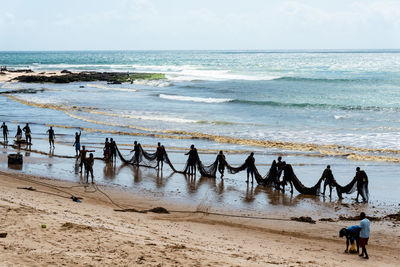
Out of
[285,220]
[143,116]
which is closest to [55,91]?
[143,116]

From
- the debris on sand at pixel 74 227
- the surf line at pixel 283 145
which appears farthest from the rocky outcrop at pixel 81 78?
the debris on sand at pixel 74 227

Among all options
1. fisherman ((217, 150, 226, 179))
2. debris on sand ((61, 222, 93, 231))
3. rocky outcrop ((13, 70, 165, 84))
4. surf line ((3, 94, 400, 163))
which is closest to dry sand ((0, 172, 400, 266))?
debris on sand ((61, 222, 93, 231))

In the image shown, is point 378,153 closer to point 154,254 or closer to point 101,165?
point 101,165

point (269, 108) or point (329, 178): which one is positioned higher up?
point (269, 108)

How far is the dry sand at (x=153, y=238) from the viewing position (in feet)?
31.9

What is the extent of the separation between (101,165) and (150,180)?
3.42 metres

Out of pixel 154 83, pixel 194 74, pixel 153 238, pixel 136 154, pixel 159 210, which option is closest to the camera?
pixel 153 238

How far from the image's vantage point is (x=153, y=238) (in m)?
11.3

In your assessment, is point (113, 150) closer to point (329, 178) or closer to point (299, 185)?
point (299, 185)

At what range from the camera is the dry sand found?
31.9ft

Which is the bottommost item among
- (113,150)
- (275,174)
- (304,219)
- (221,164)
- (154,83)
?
(304,219)

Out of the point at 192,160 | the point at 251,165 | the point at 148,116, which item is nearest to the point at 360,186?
the point at 251,165

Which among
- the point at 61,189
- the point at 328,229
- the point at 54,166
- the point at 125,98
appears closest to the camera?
the point at 328,229

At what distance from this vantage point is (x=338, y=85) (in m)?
71.7
